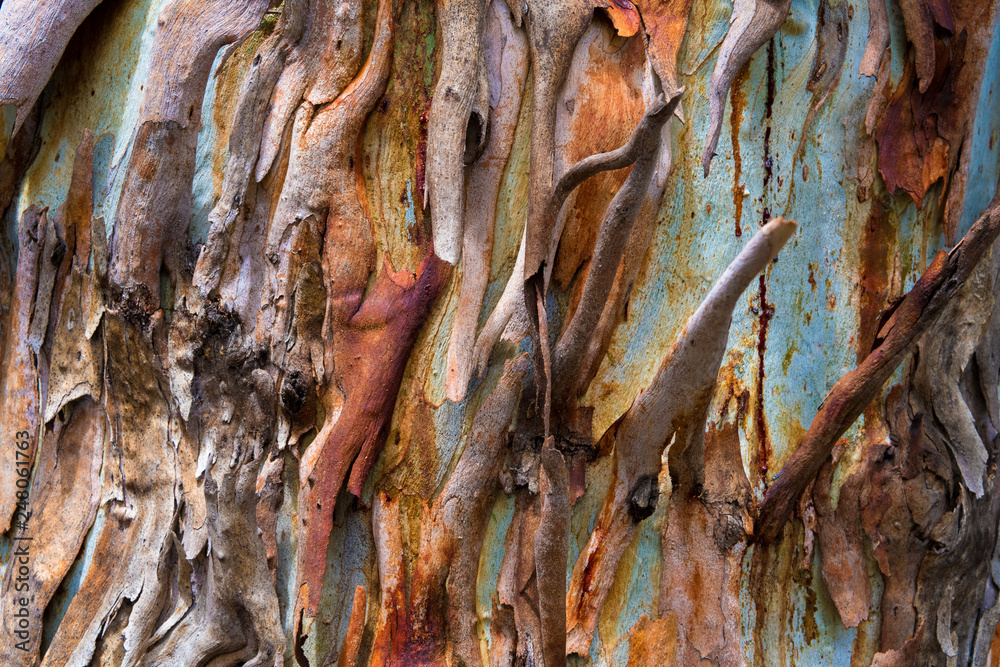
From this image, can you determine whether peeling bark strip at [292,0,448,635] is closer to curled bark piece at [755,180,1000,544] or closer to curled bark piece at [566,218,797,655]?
curled bark piece at [566,218,797,655]

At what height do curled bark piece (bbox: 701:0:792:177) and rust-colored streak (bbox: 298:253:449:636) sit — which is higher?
curled bark piece (bbox: 701:0:792:177)

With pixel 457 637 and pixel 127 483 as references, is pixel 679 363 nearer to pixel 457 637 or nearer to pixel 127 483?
pixel 457 637

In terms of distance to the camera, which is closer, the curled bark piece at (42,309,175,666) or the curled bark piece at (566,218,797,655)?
the curled bark piece at (566,218,797,655)

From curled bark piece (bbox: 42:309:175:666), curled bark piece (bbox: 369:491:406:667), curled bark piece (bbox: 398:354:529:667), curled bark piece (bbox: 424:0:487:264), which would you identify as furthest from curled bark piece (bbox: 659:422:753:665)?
curled bark piece (bbox: 42:309:175:666)

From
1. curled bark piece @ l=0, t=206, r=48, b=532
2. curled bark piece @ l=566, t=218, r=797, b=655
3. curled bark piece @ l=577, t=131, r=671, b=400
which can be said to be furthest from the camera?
curled bark piece @ l=0, t=206, r=48, b=532

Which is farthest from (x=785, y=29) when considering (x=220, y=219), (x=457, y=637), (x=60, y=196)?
(x=60, y=196)

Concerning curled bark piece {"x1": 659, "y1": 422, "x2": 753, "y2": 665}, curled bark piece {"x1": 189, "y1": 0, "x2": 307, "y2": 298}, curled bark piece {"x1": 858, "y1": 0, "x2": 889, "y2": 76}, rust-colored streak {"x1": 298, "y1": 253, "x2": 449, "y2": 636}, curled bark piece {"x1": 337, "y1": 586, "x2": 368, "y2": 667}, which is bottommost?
curled bark piece {"x1": 337, "y1": 586, "x2": 368, "y2": 667}

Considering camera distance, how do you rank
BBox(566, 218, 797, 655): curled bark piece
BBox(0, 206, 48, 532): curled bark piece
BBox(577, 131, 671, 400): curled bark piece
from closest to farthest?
1. BBox(566, 218, 797, 655): curled bark piece
2. BBox(577, 131, 671, 400): curled bark piece
3. BBox(0, 206, 48, 532): curled bark piece

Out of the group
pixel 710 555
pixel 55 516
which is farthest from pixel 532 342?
pixel 55 516
